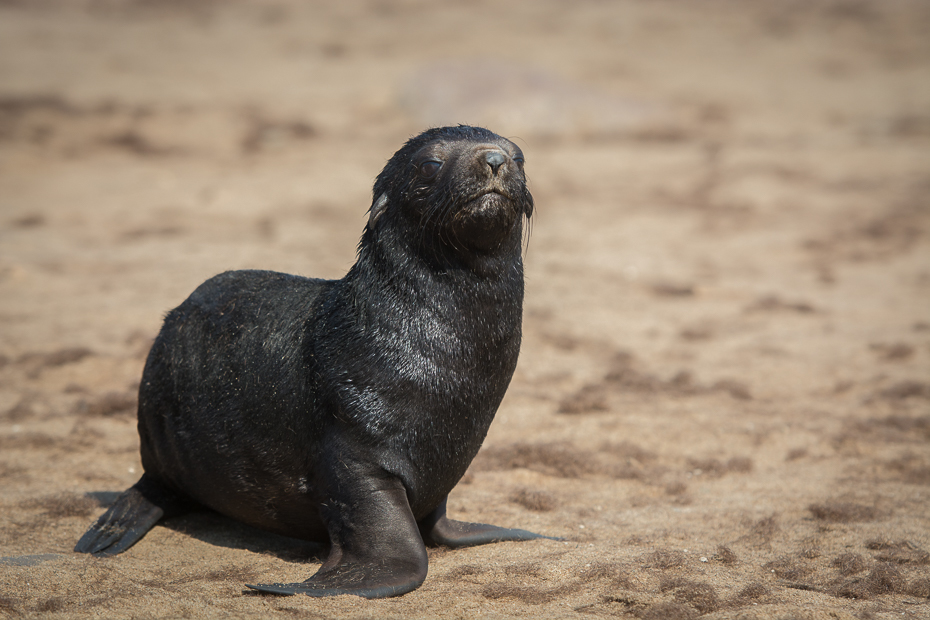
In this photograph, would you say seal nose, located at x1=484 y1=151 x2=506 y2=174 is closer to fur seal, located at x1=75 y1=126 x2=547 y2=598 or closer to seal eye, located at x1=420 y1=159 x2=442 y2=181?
fur seal, located at x1=75 y1=126 x2=547 y2=598

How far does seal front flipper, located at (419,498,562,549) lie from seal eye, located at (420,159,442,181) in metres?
1.42

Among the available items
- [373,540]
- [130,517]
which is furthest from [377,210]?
[130,517]

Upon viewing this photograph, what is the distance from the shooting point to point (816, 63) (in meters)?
18.0

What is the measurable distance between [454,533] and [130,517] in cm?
147

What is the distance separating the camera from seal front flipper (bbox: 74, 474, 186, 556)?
13.1 ft

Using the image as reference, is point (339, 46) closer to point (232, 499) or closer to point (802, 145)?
point (802, 145)

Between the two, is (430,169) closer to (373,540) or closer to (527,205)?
Answer: (527,205)

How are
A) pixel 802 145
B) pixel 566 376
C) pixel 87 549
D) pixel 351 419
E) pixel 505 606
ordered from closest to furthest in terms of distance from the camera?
pixel 505 606 → pixel 351 419 → pixel 87 549 → pixel 566 376 → pixel 802 145

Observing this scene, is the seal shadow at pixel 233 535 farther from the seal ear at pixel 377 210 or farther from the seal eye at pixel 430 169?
the seal eye at pixel 430 169

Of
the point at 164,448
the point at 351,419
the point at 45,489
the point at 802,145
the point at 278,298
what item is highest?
the point at 802,145

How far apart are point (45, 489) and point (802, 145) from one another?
11.7 meters

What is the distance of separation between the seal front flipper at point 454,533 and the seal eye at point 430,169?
1417 mm

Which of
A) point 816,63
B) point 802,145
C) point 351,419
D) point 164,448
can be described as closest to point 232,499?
point 164,448

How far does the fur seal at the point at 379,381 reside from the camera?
11.8ft
